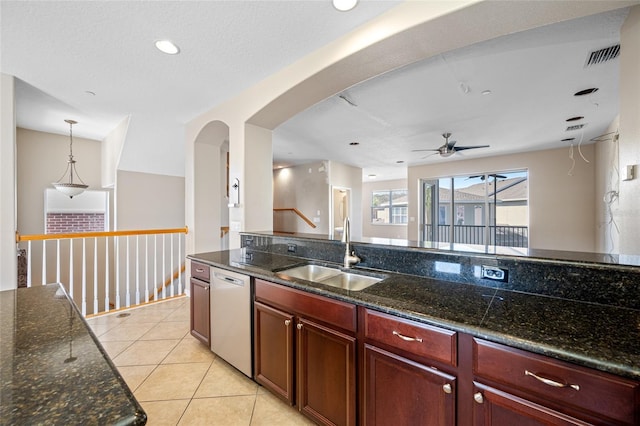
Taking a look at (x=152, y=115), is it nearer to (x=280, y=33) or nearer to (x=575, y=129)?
(x=280, y=33)

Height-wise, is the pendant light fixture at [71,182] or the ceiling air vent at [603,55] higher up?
the ceiling air vent at [603,55]

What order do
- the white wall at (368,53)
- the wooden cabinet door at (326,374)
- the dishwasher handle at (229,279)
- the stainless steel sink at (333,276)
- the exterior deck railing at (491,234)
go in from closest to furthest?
the wooden cabinet door at (326,374) < the white wall at (368,53) < the stainless steel sink at (333,276) < the dishwasher handle at (229,279) < the exterior deck railing at (491,234)

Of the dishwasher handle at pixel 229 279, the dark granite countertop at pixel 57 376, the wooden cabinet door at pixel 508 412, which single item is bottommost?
the wooden cabinet door at pixel 508 412

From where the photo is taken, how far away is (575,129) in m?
4.35

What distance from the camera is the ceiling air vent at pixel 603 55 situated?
223 cm

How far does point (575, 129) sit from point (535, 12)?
→ 405 cm

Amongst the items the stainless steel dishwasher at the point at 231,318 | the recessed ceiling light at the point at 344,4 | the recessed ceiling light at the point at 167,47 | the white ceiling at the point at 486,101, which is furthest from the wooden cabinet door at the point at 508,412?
the recessed ceiling light at the point at 167,47

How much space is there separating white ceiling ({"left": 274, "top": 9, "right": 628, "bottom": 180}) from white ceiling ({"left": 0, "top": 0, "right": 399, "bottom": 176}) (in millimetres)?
980

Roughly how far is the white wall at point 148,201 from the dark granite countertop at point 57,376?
4.32 meters

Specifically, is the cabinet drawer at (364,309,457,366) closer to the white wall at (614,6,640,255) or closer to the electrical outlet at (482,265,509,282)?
the electrical outlet at (482,265,509,282)

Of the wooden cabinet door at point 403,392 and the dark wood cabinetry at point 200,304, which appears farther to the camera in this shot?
the dark wood cabinetry at point 200,304

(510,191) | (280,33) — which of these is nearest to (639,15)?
(280,33)

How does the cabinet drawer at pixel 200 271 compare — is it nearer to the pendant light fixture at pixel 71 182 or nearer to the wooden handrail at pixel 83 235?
the wooden handrail at pixel 83 235

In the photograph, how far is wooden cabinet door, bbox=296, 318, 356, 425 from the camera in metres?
1.40
